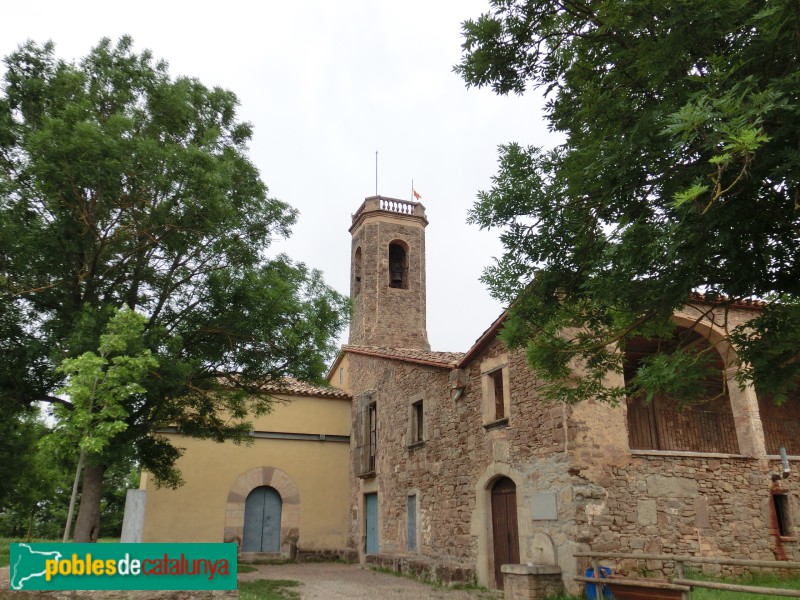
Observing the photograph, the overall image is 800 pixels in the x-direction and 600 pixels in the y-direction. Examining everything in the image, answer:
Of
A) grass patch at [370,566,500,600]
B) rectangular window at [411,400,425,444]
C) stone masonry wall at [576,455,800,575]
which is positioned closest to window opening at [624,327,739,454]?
stone masonry wall at [576,455,800,575]

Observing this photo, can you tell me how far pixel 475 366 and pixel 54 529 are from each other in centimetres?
2712

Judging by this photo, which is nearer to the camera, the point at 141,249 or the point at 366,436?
the point at 141,249

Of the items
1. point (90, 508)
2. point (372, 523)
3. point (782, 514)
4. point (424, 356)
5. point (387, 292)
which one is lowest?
point (372, 523)

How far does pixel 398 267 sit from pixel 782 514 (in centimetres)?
1574

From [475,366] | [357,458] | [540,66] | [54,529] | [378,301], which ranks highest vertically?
[378,301]

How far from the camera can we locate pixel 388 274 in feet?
74.4

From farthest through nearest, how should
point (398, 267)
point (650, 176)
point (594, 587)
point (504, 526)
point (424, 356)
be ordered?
1. point (398, 267)
2. point (424, 356)
3. point (504, 526)
4. point (594, 587)
5. point (650, 176)

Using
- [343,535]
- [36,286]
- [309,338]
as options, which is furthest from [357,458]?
[36,286]

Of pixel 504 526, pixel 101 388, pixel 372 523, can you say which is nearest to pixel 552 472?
pixel 504 526

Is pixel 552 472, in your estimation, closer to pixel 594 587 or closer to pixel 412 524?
pixel 594 587

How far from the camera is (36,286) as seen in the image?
28.8ft

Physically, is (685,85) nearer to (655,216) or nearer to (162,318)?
(655,216)

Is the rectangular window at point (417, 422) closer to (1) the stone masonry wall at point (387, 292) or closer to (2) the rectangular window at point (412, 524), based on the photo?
(2) the rectangular window at point (412, 524)

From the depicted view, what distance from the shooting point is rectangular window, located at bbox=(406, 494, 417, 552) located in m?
13.2
